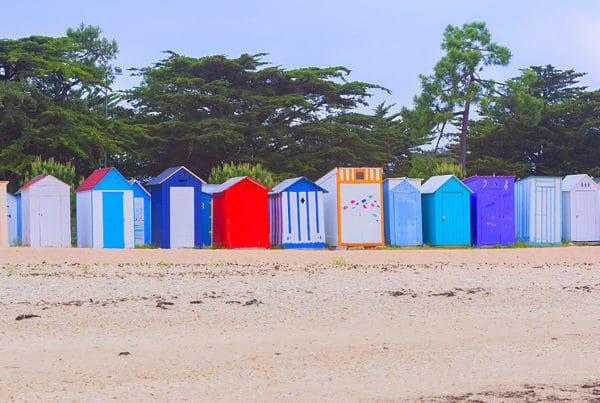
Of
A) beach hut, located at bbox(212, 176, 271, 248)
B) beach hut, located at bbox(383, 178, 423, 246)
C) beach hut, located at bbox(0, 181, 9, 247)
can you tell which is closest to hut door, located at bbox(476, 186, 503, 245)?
beach hut, located at bbox(383, 178, 423, 246)

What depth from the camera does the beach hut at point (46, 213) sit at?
20438mm

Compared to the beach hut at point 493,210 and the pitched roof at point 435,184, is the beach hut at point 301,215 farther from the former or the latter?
the beach hut at point 493,210

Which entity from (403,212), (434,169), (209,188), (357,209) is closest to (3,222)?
(209,188)

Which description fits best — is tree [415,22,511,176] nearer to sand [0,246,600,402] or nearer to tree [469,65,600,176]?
tree [469,65,600,176]

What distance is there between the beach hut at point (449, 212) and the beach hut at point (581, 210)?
3.03 meters

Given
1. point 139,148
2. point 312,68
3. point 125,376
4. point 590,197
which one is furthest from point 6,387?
point 312,68

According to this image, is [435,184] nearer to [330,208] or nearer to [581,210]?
[330,208]

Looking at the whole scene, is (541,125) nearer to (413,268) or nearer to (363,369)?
(413,268)

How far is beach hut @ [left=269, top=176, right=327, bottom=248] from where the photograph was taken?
2072 cm

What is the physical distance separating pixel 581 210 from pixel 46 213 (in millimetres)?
13218

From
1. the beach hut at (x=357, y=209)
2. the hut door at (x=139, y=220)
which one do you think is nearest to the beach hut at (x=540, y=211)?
the beach hut at (x=357, y=209)

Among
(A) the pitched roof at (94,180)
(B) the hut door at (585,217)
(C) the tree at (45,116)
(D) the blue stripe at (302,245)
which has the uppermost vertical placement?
(C) the tree at (45,116)

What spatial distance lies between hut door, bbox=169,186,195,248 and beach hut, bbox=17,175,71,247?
7.96ft

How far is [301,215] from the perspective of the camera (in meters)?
20.8
